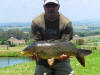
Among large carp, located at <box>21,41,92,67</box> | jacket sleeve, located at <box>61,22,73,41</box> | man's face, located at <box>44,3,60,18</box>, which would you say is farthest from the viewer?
jacket sleeve, located at <box>61,22,73,41</box>

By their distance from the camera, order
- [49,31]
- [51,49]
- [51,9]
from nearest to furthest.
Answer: [51,49] < [51,9] < [49,31]

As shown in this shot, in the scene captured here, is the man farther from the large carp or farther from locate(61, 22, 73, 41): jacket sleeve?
the large carp

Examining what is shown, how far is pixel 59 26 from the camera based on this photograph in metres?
4.73

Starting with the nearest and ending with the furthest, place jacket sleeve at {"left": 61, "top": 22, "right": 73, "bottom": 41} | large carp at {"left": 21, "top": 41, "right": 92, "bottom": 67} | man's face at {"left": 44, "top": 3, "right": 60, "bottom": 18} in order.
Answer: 1. large carp at {"left": 21, "top": 41, "right": 92, "bottom": 67}
2. man's face at {"left": 44, "top": 3, "right": 60, "bottom": 18}
3. jacket sleeve at {"left": 61, "top": 22, "right": 73, "bottom": 41}

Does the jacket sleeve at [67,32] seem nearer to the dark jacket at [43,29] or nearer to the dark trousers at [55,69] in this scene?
the dark jacket at [43,29]

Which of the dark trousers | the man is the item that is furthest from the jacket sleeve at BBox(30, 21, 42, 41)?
the dark trousers

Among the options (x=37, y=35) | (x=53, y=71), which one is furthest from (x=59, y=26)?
(x=53, y=71)

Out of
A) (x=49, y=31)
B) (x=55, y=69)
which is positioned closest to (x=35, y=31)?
(x=49, y=31)

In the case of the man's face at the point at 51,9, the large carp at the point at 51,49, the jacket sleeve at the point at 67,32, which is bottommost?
the large carp at the point at 51,49

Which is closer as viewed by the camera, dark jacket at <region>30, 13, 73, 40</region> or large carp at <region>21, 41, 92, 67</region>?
large carp at <region>21, 41, 92, 67</region>

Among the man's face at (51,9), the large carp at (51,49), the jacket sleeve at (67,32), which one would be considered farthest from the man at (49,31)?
the large carp at (51,49)

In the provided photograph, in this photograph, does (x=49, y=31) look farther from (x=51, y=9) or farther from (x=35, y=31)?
(x=51, y=9)

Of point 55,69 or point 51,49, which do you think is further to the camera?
point 55,69

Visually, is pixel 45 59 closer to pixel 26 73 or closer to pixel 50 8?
pixel 50 8
